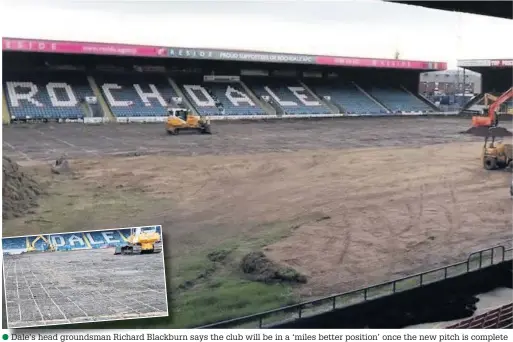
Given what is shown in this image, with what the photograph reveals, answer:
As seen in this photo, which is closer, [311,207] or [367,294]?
[367,294]

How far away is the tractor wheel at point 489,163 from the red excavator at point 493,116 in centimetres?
81

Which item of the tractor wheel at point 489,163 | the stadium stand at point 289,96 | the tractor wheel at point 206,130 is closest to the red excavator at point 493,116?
the tractor wheel at point 489,163

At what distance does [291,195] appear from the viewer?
9633 millimetres

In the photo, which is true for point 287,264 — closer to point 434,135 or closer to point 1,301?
point 1,301

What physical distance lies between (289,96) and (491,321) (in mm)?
9472

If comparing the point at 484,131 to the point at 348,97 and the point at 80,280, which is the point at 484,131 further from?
the point at 80,280

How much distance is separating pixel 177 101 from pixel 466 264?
7275 mm

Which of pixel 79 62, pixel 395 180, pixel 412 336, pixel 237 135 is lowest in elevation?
pixel 412 336

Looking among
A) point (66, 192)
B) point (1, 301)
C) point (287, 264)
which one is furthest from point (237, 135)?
point (1, 301)

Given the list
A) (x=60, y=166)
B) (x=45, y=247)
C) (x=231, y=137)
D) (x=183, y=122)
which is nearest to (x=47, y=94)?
(x=60, y=166)

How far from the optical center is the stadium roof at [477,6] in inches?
269

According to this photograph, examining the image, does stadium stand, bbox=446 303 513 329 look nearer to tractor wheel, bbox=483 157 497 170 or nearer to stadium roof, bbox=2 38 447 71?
tractor wheel, bbox=483 157 497 170

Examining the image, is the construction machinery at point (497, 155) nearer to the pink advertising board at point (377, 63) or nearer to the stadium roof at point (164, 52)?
the stadium roof at point (164, 52)

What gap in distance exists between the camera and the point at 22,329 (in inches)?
227
